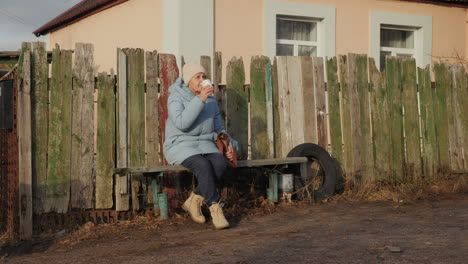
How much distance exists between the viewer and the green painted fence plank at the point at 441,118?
861cm

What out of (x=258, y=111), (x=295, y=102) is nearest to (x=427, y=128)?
(x=295, y=102)

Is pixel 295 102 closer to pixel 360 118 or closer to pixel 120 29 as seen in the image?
pixel 360 118

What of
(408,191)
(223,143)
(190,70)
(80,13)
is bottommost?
(408,191)

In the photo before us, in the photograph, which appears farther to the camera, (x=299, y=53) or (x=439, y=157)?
(x=299, y=53)

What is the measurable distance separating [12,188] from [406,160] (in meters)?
4.91

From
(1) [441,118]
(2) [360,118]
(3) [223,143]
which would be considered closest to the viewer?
(3) [223,143]

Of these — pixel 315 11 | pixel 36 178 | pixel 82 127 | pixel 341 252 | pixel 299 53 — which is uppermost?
pixel 315 11

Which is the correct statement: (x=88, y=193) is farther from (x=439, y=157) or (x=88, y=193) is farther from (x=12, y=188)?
(x=439, y=157)

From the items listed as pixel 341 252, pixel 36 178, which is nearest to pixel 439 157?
pixel 341 252

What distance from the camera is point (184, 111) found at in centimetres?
591

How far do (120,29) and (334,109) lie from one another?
5850 mm

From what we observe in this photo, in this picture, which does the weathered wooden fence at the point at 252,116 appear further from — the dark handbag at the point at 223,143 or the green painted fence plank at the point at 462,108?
the dark handbag at the point at 223,143

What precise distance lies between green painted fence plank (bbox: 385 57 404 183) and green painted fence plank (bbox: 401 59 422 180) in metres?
0.10

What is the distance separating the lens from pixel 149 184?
6.66 metres
